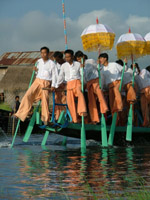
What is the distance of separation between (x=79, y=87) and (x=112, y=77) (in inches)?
54.8

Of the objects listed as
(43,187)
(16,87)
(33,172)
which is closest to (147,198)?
(43,187)

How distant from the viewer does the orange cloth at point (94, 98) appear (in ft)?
39.0

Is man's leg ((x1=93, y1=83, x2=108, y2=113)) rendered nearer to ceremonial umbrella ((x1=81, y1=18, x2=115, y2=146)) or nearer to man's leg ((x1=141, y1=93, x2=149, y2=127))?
ceremonial umbrella ((x1=81, y1=18, x2=115, y2=146))

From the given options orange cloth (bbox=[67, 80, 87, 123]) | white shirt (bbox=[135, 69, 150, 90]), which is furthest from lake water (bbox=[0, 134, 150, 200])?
white shirt (bbox=[135, 69, 150, 90])

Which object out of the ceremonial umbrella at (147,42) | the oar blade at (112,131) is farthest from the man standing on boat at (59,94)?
the ceremonial umbrella at (147,42)

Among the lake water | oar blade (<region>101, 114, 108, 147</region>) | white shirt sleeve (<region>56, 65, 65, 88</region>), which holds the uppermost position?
white shirt sleeve (<region>56, 65, 65, 88</region>)

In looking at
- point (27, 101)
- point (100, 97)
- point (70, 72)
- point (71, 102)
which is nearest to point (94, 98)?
point (100, 97)

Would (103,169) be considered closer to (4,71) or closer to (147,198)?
(147,198)

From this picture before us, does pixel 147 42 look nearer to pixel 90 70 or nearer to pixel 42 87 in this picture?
pixel 90 70

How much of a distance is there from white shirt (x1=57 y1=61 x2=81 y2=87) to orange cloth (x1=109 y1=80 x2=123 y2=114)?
1.22 m

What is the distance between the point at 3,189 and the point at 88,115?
6646 mm

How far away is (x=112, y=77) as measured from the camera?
1260cm

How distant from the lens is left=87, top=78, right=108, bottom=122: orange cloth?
11.9 metres

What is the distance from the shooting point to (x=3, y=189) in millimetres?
5988
